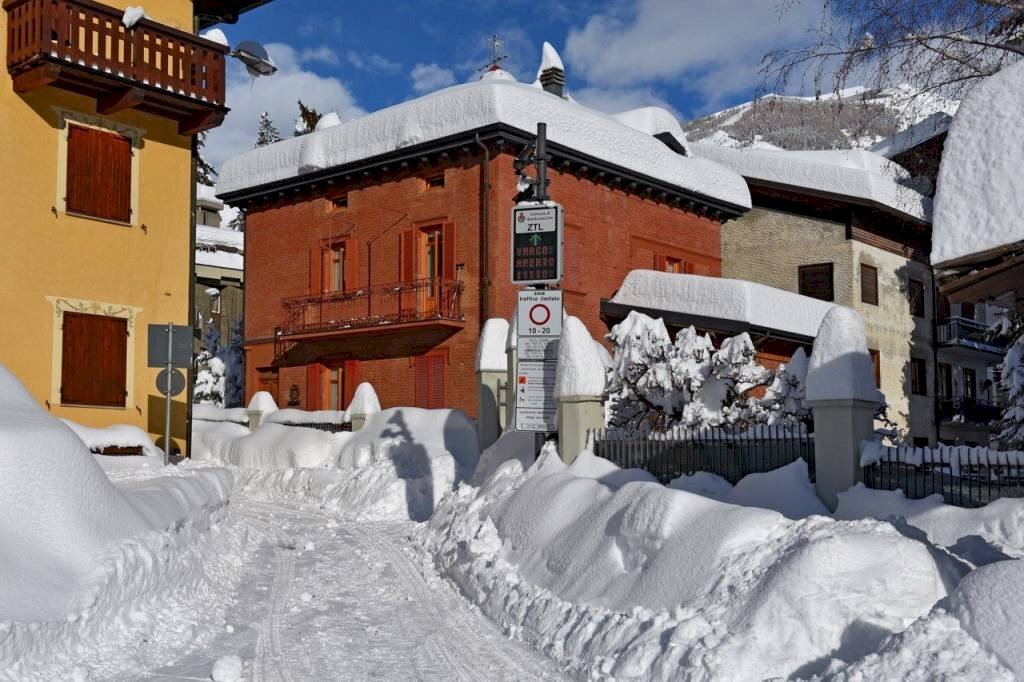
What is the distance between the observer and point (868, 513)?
11641 mm

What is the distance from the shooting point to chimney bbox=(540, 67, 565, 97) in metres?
30.2

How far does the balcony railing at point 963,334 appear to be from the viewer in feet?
117

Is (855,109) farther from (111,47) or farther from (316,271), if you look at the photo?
(316,271)

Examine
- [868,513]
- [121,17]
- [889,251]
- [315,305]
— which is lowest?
[868,513]

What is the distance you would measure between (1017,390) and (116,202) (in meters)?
19.8

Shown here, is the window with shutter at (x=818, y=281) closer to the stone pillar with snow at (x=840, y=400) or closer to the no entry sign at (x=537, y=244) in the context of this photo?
the no entry sign at (x=537, y=244)

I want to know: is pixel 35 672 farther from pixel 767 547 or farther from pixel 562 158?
pixel 562 158

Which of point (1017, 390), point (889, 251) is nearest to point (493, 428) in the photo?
point (1017, 390)

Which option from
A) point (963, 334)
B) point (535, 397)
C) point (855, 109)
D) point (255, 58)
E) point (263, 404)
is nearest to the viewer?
point (855, 109)

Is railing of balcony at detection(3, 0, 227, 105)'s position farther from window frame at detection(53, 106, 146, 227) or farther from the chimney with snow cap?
the chimney with snow cap

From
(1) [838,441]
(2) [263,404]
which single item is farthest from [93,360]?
(1) [838,441]

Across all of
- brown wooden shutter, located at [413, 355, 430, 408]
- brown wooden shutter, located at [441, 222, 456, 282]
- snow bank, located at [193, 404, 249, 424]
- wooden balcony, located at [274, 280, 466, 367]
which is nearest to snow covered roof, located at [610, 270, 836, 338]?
brown wooden shutter, located at [441, 222, 456, 282]

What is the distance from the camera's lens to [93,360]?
19234 millimetres

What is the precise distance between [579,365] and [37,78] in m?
10.6
